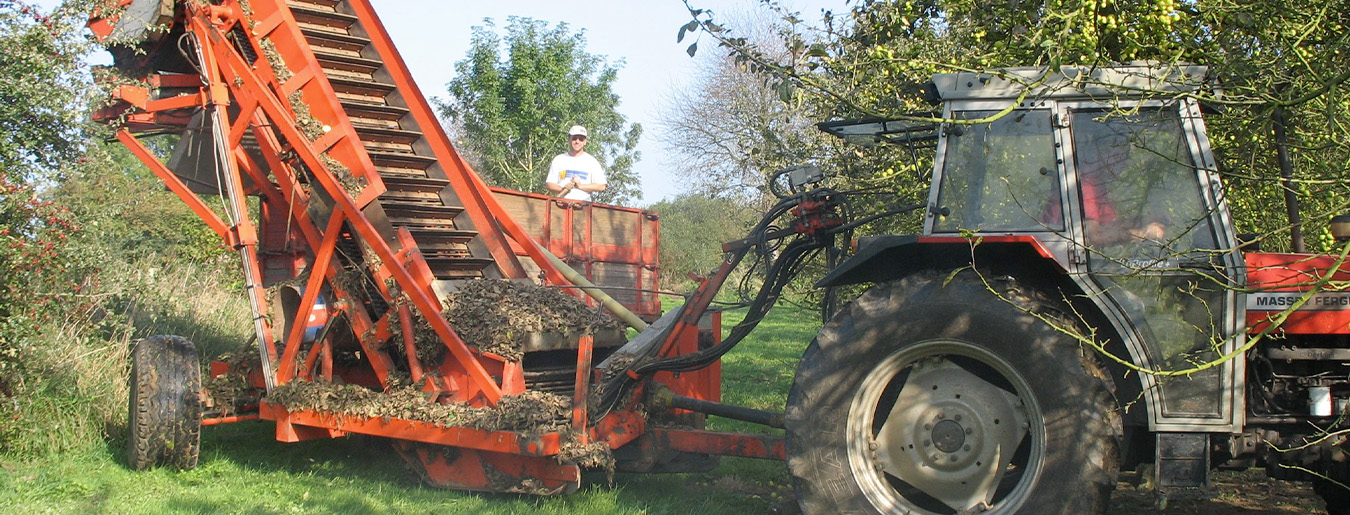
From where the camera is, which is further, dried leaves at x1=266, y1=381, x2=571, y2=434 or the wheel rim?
dried leaves at x1=266, y1=381, x2=571, y2=434

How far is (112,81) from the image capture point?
23.1 feet

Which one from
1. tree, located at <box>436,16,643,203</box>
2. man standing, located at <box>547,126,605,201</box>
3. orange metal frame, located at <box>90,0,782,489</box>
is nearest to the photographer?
orange metal frame, located at <box>90,0,782,489</box>

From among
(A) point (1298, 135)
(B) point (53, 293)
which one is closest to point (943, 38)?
(A) point (1298, 135)

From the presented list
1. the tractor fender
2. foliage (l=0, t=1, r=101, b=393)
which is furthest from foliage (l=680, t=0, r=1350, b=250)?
foliage (l=0, t=1, r=101, b=393)

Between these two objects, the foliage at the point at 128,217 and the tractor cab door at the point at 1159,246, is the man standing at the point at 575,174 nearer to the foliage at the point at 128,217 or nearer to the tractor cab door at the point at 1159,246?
the foliage at the point at 128,217

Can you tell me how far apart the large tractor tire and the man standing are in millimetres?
5627

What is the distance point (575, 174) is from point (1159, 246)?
6442 mm

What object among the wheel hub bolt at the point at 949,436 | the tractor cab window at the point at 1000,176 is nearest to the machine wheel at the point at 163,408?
the wheel hub bolt at the point at 949,436

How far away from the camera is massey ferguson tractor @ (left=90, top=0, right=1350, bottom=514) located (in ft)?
14.2

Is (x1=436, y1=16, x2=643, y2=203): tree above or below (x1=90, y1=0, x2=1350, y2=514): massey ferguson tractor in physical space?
above

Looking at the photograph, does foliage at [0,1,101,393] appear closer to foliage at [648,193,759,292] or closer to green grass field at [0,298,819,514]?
green grass field at [0,298,819,514]

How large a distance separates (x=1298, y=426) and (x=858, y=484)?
1.82 meters

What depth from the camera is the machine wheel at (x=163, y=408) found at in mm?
6395

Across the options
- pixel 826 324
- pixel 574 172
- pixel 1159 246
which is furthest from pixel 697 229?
pixel 1159 246
